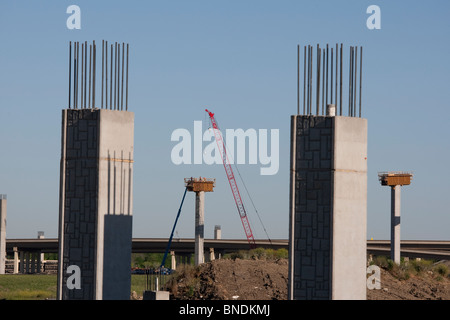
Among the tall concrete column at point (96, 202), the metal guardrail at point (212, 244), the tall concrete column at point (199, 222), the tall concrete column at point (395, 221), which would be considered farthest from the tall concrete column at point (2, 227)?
the tall concrete column at point (96, 202)

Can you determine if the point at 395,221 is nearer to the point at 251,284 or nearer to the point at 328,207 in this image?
the point at 251,284

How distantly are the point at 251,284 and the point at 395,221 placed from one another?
28.2 metres

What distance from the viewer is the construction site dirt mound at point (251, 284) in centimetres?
4309

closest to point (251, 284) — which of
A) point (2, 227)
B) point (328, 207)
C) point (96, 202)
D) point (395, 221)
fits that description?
point (96, 202)

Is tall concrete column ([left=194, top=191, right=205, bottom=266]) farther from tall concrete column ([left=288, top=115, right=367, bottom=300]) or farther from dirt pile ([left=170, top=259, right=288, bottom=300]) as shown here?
tall concrete column ([left=288, top=115, right=367, bottom=300])

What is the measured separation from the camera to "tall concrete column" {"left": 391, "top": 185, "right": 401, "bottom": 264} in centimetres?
6869

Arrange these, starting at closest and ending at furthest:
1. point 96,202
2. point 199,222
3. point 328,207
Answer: point 328,207 < point 96,202 < point 199,222

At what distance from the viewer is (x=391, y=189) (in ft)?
226

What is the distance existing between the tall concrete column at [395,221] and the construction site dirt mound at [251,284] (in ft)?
59.0

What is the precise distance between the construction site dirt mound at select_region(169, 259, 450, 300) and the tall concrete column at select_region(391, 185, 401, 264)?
18.0 meters

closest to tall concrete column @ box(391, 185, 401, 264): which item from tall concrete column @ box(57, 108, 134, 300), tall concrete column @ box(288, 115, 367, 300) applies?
tall concrete column @ box(288, 115, 367, 300)

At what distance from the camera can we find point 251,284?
44.6 meters

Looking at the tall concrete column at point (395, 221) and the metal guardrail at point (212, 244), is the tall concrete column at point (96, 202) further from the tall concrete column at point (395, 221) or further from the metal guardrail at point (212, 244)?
the metal guardrail at point (212, 244)
